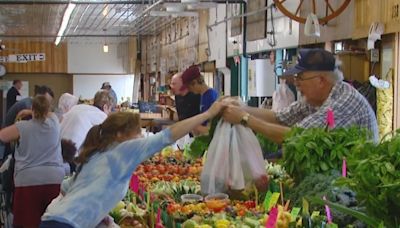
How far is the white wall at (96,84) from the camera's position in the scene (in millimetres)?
23797

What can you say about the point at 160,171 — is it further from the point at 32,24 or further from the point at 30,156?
the point at 32,24

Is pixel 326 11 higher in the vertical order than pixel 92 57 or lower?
higher

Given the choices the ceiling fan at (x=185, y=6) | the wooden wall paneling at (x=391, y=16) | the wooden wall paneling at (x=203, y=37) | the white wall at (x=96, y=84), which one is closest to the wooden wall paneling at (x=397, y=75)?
the wooden wall paneling at (x=391, y=16)

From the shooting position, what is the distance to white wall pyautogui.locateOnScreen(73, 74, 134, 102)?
23797 millimetres

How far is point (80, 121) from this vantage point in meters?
6.65

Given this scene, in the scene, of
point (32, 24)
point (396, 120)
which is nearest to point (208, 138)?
point (396, 120)

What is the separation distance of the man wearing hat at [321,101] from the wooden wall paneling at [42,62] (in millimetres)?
20417

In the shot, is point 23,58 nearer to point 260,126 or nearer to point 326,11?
point 326,11

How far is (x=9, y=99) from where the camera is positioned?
53.4ft

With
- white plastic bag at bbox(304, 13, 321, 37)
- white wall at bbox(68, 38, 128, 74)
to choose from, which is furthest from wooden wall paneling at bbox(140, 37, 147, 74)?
white plastic bag at bbox(304, 13, 321, 37)

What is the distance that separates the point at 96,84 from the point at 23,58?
2.93m

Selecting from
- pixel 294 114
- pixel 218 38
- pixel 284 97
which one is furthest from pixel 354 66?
pixel 218 38

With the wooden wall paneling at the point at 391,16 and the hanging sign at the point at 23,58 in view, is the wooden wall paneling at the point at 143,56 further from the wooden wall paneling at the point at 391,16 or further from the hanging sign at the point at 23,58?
the wooden wall paneling at the point at 391,16

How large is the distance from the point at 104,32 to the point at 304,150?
1917 centimetres
